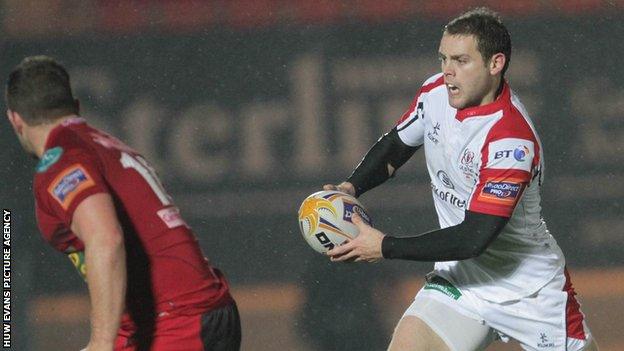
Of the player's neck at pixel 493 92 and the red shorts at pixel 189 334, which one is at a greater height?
the player's neck at pixel 493 92

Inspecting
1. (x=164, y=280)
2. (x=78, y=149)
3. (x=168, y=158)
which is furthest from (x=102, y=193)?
(x=168, y=158)

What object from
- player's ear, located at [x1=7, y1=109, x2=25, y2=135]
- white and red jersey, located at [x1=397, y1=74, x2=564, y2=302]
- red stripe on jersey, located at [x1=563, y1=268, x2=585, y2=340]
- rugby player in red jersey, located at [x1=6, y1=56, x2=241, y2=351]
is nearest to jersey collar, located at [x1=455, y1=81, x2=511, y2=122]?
white and red jersey, located at [x1=397, y1=74, x2=564, y2=302]

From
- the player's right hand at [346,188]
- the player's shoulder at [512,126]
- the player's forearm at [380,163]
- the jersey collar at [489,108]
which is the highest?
the jersey collar at [489,108]

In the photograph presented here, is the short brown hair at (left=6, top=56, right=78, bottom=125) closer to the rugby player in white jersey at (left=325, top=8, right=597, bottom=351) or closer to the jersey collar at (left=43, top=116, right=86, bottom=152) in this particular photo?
the jersey collar at (left=43, top=116, right=86, bottom=152)

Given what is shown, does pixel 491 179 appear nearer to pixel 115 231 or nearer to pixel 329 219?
pixel 329 219

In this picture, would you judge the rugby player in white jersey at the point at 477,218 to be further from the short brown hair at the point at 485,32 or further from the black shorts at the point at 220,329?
the black shorts at the point at 220,329

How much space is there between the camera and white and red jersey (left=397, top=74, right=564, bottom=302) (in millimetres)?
3434

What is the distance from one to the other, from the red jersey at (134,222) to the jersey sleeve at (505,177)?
943 mm

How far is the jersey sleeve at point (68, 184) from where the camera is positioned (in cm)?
268

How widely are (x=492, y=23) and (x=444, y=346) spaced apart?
1134mm

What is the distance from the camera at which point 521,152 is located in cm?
342

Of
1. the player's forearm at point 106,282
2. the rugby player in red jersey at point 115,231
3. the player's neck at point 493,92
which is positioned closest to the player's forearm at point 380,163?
the player's neck at point 493,92

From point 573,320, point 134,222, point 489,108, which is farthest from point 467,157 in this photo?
point 134,222

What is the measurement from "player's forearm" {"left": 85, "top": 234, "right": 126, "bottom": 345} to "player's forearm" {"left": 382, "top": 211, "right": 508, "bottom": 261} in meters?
1.11
